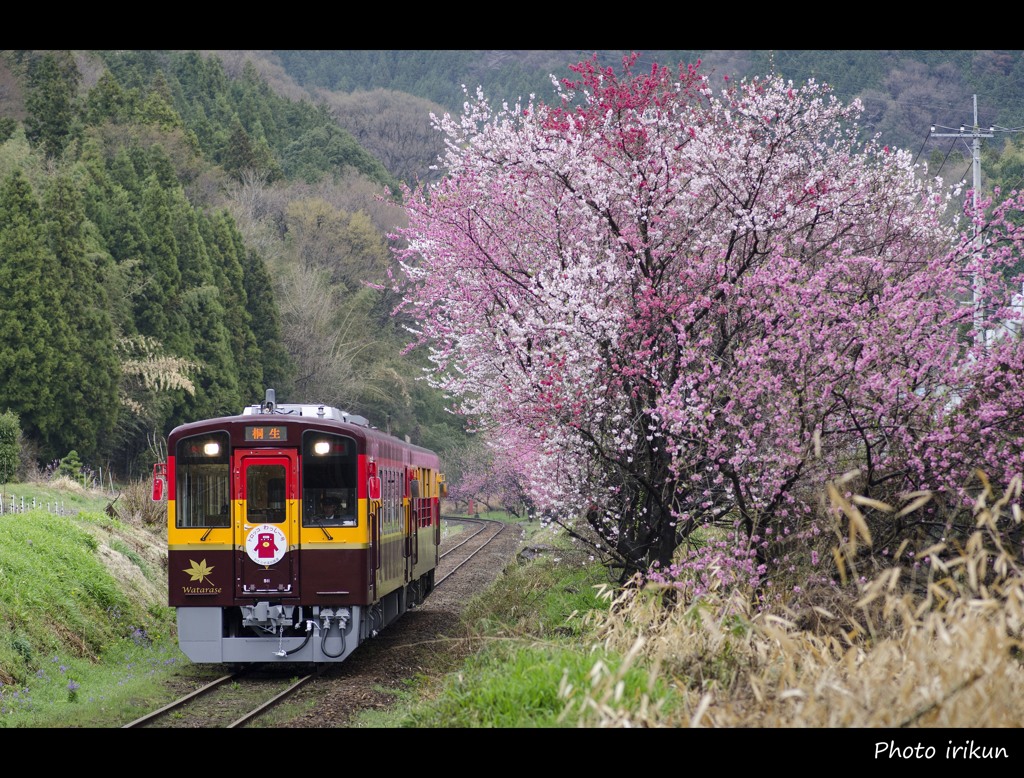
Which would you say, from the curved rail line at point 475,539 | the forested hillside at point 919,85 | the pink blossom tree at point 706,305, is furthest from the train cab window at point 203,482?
the forested hillside at point 919,85

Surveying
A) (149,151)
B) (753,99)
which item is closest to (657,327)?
(753,99)

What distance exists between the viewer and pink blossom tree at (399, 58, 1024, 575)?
9.27 m

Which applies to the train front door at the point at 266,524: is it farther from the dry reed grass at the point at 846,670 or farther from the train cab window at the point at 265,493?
the dry reed grass at the point at 846,670

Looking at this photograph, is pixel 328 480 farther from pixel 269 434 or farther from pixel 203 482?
pixel 203 482

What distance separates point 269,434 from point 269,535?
103 cm

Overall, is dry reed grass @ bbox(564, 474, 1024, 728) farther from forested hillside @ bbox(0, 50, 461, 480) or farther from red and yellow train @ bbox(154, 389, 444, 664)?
forested hillside @ bbox(0, 50, 461, 480)

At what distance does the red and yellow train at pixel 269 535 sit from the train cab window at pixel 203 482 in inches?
0.4

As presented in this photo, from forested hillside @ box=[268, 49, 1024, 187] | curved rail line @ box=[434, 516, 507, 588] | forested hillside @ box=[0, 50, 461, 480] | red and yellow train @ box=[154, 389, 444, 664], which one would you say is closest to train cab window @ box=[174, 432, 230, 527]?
red and yellow train @ box=[154, 389, 444, 664]

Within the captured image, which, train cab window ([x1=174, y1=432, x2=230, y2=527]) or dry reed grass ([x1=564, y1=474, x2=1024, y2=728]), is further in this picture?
train cab window ([x1=174, y1=432, x2=230, y2=527])

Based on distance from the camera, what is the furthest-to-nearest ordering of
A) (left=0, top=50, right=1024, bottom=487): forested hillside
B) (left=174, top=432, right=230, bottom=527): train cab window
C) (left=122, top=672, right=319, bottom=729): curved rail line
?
(left=0, top=50, right=1024, bottom=487): forested hillside, (left=174, top=432, right=230, bottom=527): train cab window, (left=122, top=672, right=319, bottom=729): curved rail line

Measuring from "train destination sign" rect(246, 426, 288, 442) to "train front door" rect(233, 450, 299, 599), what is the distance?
15 cm

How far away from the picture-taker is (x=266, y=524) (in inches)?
479

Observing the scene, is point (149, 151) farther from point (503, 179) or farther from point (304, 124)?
point (503, 179)

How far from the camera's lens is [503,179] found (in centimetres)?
1290
